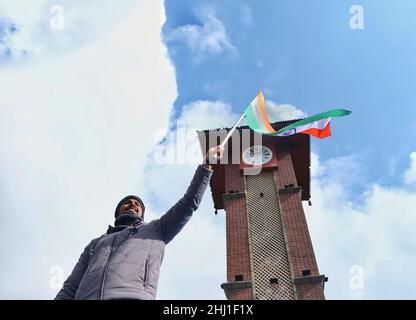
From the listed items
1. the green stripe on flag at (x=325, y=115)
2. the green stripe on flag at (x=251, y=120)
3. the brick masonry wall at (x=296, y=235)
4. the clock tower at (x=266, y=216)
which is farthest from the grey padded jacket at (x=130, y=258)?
the brick masonry wall at (x=296, y=235)

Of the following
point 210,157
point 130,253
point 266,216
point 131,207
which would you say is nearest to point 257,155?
point 266,216

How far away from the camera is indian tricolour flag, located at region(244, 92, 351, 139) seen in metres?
10.3

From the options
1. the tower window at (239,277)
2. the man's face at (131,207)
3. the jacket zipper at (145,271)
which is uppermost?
the tower window at (239,277)

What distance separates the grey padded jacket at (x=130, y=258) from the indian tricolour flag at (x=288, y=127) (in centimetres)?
641

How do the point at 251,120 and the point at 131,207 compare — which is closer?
the point at 131,207

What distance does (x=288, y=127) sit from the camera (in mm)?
11039

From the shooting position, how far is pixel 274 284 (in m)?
14.5

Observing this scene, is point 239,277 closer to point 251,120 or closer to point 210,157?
point 251,120

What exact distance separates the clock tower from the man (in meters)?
11.1

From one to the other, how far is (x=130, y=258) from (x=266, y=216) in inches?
567

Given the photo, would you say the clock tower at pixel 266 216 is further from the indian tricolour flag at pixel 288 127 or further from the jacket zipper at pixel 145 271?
the jacket zipper at pixel 145 271

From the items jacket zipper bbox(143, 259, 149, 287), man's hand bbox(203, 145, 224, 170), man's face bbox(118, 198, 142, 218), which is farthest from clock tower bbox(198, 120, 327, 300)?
jacket zipper bbox(143, 259, 149, 287)

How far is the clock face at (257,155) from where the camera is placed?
65.3 feet
